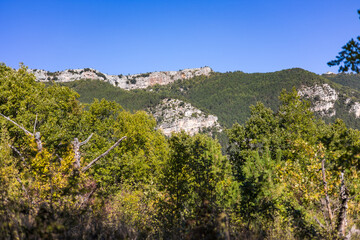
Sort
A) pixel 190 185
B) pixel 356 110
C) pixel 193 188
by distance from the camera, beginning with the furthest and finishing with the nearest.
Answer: pixel 356 110 < pixel 190 185 < pixel 193 188

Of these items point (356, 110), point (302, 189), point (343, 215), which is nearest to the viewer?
point (343, 215)

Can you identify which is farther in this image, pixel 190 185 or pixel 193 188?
pixel 190 185

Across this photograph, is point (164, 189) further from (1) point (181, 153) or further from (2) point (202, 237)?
(2) point (202, 237)

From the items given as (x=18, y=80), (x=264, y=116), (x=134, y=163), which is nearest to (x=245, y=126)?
(x=264, y=116)

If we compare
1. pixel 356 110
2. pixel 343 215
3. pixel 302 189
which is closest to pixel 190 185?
A: pixel 302 189

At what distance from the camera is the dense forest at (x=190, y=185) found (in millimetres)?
4453

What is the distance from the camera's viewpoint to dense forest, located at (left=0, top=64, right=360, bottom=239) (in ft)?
14.6

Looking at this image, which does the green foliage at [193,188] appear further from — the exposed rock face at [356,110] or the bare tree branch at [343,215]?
the exposed rock face at [356,110]

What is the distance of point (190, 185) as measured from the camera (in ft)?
29.5

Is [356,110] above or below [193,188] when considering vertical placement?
above

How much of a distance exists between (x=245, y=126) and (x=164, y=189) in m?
17.9

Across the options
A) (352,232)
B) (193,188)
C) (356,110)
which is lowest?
(352,232)

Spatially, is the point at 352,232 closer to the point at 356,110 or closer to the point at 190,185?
the point at 190,185

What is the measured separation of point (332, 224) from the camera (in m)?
6.91
